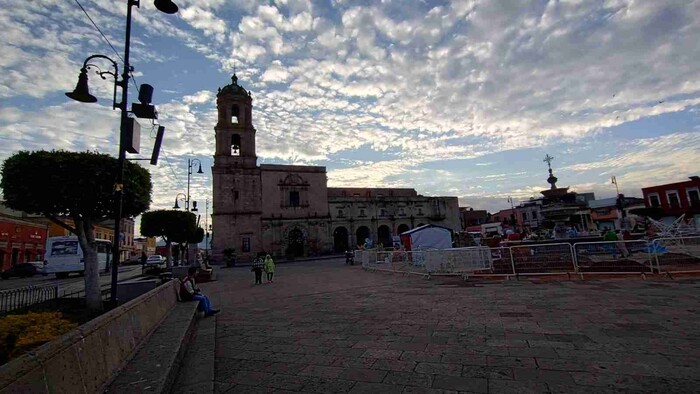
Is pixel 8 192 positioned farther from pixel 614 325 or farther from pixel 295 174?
pixel 295 174

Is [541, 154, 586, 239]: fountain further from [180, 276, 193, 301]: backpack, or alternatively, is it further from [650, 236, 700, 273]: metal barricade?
[180, 276, 193, 301]: backpack

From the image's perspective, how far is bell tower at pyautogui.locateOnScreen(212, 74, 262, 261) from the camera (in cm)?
3866

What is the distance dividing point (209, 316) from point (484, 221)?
81147mm

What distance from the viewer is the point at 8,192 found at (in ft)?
27.3

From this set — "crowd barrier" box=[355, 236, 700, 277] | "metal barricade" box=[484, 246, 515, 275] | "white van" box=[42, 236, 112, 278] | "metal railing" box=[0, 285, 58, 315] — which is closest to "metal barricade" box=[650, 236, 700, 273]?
"crowd barrier" box=[355, 236, 700, 277]

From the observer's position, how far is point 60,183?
828 centimetres

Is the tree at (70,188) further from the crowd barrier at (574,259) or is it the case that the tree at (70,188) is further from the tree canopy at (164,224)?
the tree canopy at (164,224)

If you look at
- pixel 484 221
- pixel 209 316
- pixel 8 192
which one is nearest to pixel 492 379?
pixel 209 316

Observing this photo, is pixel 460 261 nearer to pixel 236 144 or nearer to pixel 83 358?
Answer: pixel 83 358

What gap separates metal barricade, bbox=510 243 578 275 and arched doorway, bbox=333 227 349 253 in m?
37.2

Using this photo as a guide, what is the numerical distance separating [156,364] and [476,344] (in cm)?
398

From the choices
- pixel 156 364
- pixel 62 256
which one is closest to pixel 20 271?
pixel 62 256

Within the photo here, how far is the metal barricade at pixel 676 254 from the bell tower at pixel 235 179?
36496mm

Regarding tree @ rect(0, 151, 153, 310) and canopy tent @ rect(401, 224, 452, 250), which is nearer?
tree @ rect(0, 151, 153, 310)
